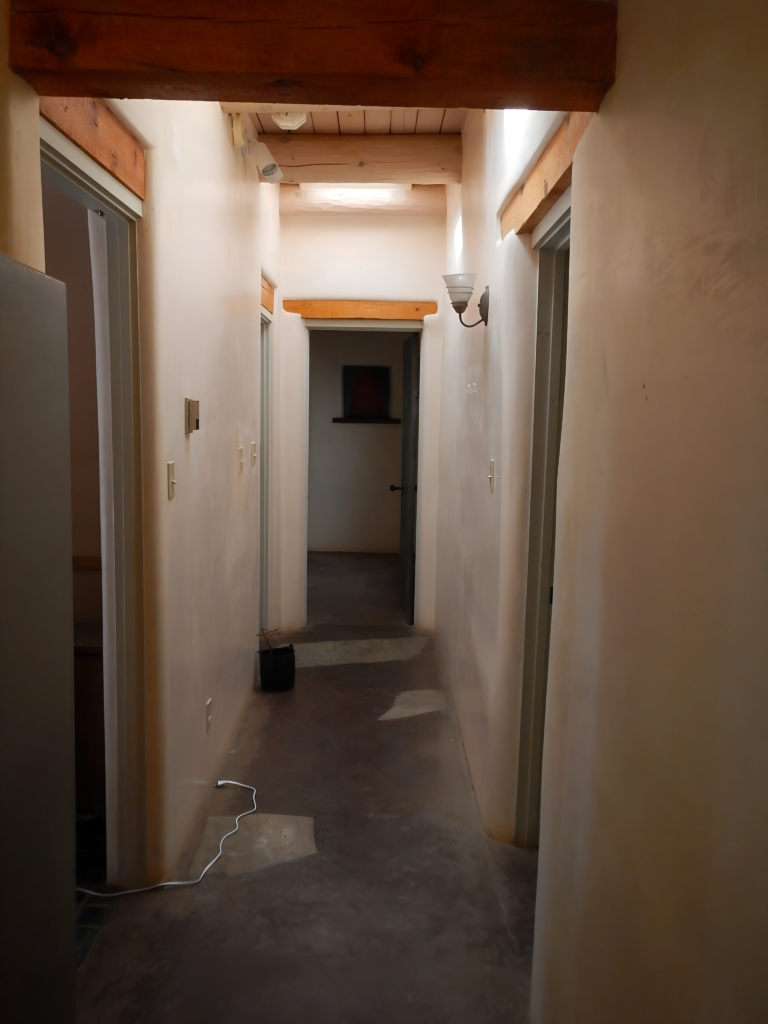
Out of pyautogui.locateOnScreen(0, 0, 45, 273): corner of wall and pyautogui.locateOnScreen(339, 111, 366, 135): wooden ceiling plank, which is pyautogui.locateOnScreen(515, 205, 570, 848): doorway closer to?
pyautogui.locateOnScreen(0, 0, 45, 273): corner of wall

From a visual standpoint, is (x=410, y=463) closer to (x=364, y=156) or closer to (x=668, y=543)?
(x=364, y=156)

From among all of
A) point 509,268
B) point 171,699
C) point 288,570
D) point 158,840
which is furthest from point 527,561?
point 288,570

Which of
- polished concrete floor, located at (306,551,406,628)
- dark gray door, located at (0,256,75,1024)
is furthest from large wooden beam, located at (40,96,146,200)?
polished concrete floor, located at (306,551,406,628)

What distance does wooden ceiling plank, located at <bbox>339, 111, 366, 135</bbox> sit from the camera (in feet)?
12.5

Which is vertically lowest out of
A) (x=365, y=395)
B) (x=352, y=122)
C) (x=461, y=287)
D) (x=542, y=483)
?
(x=542, y=483)

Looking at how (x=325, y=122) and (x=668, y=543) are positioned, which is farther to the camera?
(x=325, y=122)

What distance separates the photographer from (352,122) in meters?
3.94

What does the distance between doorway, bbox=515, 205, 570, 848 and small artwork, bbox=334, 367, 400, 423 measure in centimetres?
522

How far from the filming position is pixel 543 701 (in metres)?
2.54

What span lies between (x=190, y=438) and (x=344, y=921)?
1625 mm

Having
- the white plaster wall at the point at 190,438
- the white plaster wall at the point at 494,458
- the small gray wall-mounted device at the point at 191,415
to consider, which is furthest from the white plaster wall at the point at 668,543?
the small gray wall-mounted device at the point at 191,415

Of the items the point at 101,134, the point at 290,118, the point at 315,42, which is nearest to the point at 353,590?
the point at 290,118

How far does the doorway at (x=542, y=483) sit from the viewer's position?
7.89 ft

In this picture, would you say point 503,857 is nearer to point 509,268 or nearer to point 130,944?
point 130,944
